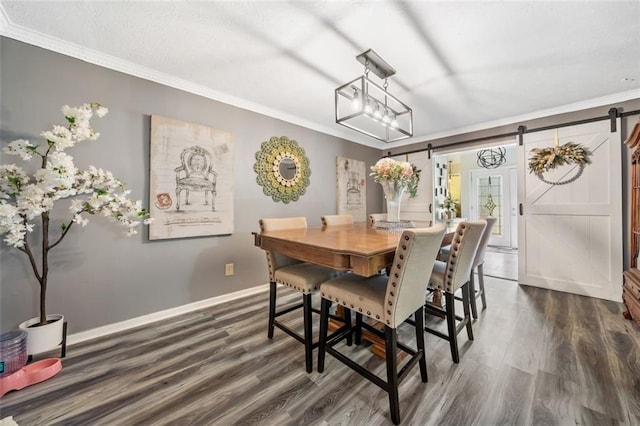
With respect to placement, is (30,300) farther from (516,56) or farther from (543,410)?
(516,56)

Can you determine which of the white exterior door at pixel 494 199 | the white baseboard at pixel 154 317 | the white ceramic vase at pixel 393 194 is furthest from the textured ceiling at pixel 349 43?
the white exterior door at pixel 494 199

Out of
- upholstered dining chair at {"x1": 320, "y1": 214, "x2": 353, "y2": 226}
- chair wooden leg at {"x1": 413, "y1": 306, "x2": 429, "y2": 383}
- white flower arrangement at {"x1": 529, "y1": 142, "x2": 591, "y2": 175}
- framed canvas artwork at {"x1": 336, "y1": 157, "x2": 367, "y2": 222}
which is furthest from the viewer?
framed canvas artwork at {"x1": 336, "y1": 157, "x2": 367, "y2": 222}

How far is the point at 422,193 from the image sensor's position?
441cm

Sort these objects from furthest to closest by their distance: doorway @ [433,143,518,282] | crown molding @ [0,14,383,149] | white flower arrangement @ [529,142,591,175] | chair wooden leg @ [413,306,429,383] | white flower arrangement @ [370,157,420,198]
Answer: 1. doorway @ [433,143,518,282]
2. white flower arrangement @ [529,142,591,175]
3. white flower arrangement @ [370,157,420,198]
4. crown molding @ [0,14,383,149]
5. chair wooden leg @ [413,306,429,383]

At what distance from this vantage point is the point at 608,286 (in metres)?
2.75

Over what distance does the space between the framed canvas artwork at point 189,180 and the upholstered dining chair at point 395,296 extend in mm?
1684

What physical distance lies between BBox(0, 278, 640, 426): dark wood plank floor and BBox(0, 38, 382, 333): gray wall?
369 millimetres

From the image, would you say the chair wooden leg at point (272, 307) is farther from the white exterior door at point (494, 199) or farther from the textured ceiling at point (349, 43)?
the white exterior door at point (494, 199)

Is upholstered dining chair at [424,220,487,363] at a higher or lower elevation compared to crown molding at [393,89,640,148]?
lower

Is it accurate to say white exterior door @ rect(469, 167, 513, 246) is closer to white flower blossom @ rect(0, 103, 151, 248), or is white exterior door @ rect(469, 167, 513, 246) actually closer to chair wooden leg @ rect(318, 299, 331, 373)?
chair wooden leg @ rect(318, 299, 331, 373)

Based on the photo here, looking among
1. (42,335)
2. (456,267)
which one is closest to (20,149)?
(42,335)

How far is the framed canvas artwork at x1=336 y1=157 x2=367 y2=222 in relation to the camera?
4.08 m

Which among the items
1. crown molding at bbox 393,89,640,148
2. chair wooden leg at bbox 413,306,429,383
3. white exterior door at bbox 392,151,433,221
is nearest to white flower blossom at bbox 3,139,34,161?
chair wooden leg at bbox 413,306,429,383

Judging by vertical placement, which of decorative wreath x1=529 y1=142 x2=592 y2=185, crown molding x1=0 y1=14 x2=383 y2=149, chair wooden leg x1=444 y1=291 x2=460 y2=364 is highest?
crown molding x1=0 y1=14 x2=383 y2=149
